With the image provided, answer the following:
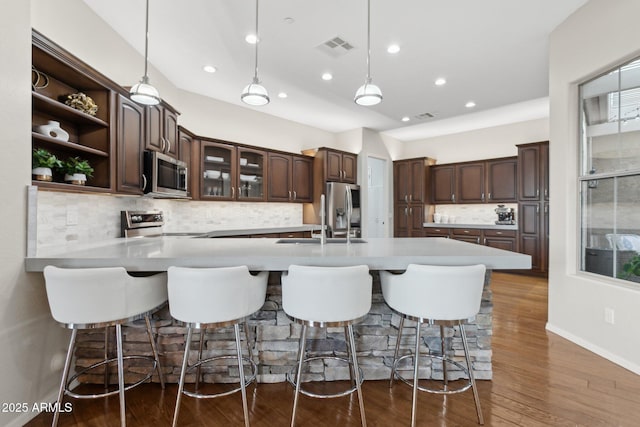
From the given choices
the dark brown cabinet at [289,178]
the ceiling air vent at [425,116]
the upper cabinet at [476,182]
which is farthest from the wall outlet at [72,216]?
the upper cabinet at [476,182]

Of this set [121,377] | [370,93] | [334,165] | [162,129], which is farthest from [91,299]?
[334,165]

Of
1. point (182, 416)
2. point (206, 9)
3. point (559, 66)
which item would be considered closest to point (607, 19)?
point (559, 66)

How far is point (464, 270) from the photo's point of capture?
1.60 metres

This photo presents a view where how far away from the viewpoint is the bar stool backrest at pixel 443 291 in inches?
→ 62.9

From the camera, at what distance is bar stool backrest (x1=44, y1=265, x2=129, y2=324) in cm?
155

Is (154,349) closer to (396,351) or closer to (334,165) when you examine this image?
(396,351)

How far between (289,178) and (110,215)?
297 cm

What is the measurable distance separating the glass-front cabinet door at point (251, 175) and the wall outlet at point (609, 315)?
425 centimetres

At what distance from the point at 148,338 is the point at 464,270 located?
2.00 m

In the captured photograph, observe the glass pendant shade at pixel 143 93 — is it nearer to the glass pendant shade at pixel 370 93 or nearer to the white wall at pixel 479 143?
the glass pendant shade at pixel 370 93

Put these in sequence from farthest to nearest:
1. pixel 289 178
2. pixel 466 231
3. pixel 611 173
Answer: pixel 466 231
pixel 289 178
pixel 611 173

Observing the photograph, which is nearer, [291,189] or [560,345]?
[560,345]

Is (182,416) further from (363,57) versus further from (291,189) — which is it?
(291,189)

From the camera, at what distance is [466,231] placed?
245 inches
